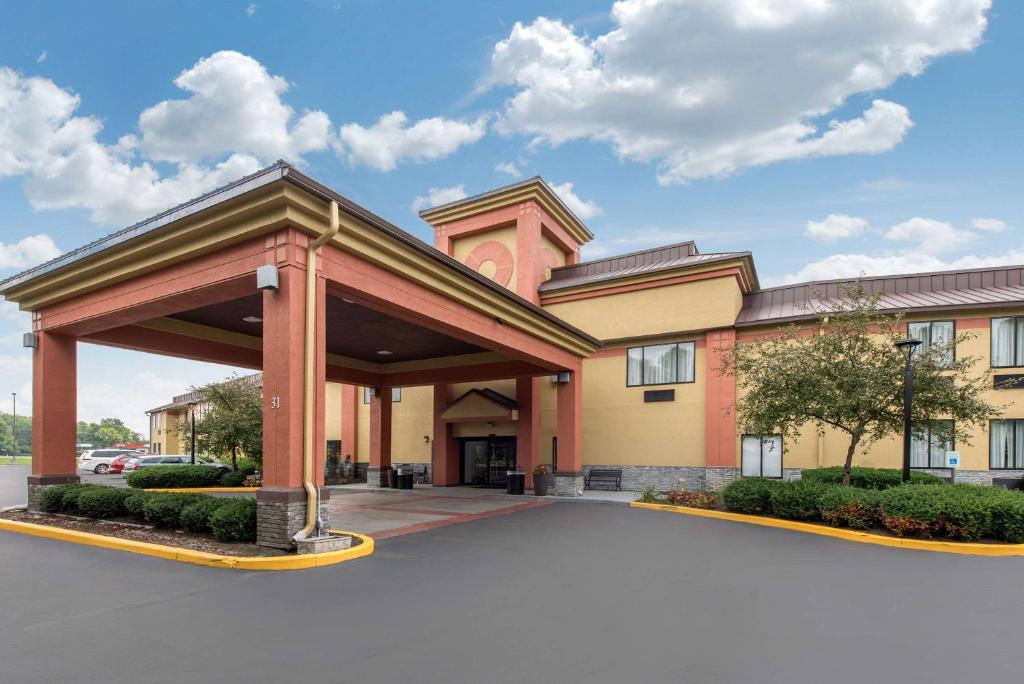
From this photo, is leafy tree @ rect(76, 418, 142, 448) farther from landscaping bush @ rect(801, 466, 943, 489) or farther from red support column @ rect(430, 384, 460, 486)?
landscaping bush @ rect(801, 466, 943, 489)

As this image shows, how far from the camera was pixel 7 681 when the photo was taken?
459 cm

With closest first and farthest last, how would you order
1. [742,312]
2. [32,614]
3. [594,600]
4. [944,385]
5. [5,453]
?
[32,614], [594,600], [944,385], [742,312], [5,453]

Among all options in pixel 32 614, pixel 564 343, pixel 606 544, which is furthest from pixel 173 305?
pixel 564 343

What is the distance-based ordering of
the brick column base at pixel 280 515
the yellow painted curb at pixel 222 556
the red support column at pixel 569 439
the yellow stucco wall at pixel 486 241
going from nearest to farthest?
the yellow painted curb at pixel 222 556 → the brick column base at pixel 280 515 → the red support column at pixel 569 439 → the yellow stucco wall at pixel 486 241

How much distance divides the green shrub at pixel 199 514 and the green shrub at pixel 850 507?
12126mm

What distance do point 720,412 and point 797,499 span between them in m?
6.86

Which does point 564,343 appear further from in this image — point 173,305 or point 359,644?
→ point 359,644

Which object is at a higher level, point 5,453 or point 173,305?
point 173,305

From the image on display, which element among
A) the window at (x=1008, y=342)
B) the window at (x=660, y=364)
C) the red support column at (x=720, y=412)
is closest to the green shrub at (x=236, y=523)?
the red support column at (x=720, y=412)

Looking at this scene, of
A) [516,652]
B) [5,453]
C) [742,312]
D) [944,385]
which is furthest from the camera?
[5,453]

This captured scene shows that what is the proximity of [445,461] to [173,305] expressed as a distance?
47.3 ft

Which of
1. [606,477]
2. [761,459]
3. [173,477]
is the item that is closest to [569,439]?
[606,477]

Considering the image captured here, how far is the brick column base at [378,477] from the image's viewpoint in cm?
2367

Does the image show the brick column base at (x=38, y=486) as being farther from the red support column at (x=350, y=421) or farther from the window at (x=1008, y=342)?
the window at (x=1008, y=342)
